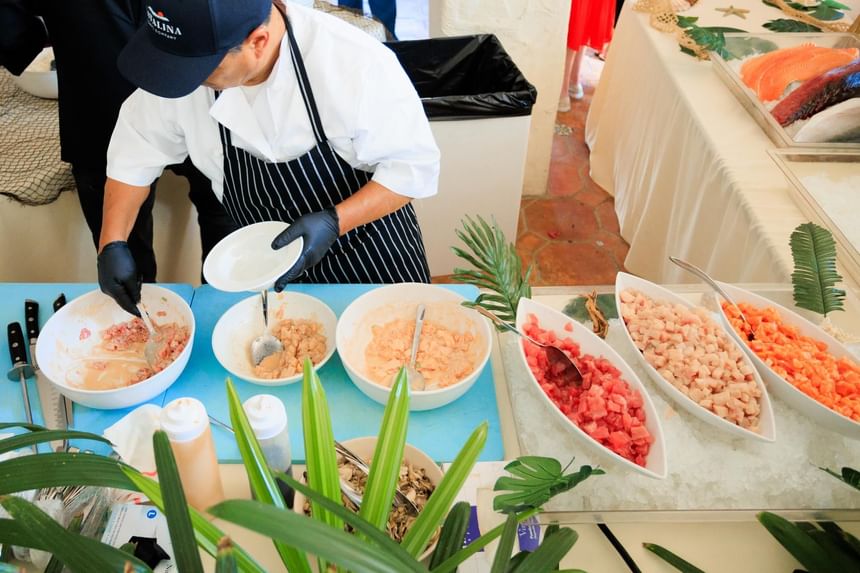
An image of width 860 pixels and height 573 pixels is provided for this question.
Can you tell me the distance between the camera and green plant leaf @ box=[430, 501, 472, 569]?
80cm

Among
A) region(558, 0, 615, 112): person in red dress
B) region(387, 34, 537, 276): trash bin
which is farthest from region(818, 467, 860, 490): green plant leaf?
region(558, 0, 615, 112): person in red dress

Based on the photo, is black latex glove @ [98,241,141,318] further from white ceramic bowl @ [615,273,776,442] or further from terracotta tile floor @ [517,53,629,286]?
terracotta tile floor @ [517,53,629,286]

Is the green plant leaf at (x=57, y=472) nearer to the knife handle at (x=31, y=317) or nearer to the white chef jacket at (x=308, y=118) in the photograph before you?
the knife handle at (x=31, y=317)

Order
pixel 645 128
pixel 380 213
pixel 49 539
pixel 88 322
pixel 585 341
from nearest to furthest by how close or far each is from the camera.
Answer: pixel 49 539, pixel 585 341, pixel 88 322, pixel 380 213, pixel 645 128

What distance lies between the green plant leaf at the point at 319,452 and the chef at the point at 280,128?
50 centimetres

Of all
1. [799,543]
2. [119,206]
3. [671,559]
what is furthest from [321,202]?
[799,543]

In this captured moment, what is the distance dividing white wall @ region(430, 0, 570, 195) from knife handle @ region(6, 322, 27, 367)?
2.04 meters

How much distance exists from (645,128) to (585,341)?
1816 millimetres

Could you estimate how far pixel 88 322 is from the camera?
1.29 meters

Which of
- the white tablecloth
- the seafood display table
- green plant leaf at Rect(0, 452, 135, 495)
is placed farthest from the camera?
the white tablecloth

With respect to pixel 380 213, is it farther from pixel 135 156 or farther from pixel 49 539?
pixel 49 539

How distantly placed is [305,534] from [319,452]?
285mm

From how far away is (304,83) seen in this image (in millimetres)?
1249

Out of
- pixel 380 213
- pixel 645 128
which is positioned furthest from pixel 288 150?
pixel 645 128
